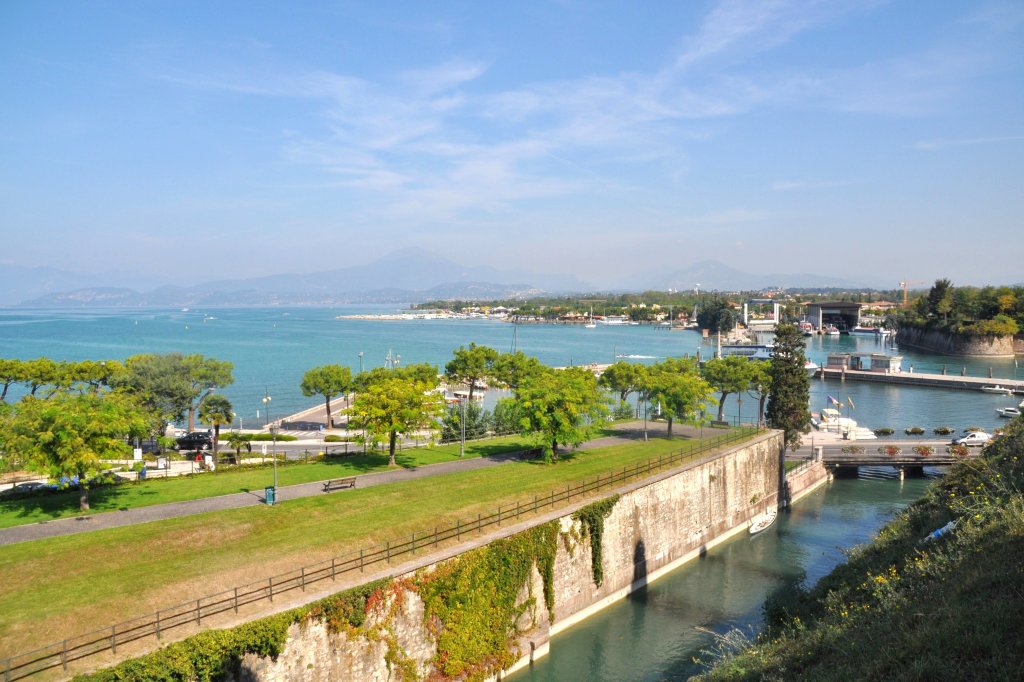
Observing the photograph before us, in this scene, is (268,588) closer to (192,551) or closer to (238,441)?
(192,551)

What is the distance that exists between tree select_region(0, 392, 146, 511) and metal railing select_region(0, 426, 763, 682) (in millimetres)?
8013

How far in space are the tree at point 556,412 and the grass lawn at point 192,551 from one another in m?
4.47

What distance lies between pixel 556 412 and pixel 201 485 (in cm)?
1576

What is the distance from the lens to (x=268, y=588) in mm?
16500

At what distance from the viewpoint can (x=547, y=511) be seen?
24.4m

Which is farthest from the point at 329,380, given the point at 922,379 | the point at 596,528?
the point at 922,379

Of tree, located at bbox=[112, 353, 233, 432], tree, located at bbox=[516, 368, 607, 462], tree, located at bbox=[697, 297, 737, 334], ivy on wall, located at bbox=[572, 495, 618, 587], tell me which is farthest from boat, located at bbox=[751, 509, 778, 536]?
tree, located at bbox=[697, 297, 737, 334]

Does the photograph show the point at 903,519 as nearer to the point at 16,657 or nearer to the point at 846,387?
the point at 16,657

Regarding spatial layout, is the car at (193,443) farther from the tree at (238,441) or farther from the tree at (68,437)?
the tree at (68,437)

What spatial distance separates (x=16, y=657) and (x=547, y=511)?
1586 cm

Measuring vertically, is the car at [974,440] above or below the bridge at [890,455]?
above

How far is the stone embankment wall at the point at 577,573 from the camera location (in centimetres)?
1622

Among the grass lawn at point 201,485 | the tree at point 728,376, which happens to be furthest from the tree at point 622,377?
the grass lawn at point 201,485

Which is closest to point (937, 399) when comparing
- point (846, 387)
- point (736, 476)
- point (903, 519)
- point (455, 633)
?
point (846, 387)
